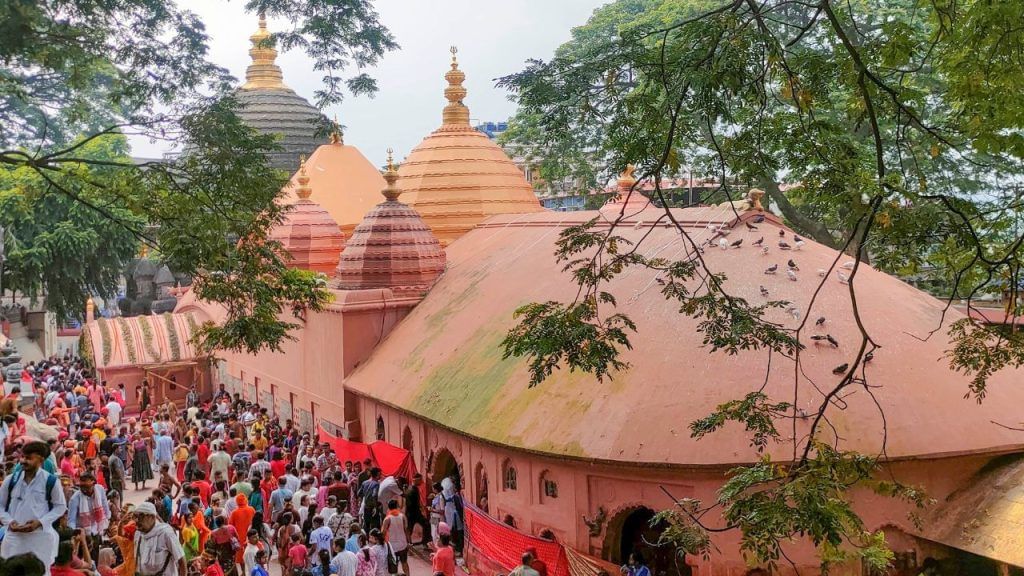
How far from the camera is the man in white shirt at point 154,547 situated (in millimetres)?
7160

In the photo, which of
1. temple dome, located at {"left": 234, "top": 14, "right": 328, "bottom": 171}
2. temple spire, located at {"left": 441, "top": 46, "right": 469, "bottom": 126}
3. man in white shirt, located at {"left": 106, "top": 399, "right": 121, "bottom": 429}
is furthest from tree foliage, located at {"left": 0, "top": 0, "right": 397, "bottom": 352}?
temple dome, located at {"left": 234, "top": 14, "right": 328, "bottom": 171}

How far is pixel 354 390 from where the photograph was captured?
600 inches

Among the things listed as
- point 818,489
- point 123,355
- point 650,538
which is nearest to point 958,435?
point 650,538

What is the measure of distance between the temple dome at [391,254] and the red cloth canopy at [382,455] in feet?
9.23

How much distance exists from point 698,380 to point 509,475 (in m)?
2.54

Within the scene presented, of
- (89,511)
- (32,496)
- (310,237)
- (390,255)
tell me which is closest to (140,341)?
(310,237)

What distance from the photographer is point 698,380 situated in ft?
32.4

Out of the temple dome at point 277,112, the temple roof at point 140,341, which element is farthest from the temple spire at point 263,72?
the temple roof at point 140,341

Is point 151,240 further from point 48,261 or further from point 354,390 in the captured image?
point 48,261

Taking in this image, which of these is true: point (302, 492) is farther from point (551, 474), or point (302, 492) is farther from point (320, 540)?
point (551, 474)

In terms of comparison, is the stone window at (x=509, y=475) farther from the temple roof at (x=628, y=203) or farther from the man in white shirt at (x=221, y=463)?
the temple roof at (x=628, y=203)

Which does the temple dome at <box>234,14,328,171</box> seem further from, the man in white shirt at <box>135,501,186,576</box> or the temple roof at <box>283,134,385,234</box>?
the man in white shirt at <box>135,501,186,576</box>

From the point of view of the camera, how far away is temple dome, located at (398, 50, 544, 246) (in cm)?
2048

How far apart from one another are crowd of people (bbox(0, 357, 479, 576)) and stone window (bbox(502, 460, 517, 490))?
91 cm
